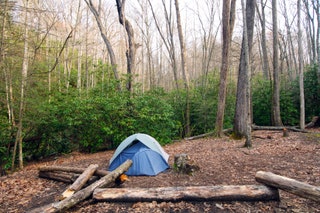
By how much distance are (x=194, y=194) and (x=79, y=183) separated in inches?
87.6

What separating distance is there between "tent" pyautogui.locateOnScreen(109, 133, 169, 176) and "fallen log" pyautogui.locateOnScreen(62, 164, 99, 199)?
95cm

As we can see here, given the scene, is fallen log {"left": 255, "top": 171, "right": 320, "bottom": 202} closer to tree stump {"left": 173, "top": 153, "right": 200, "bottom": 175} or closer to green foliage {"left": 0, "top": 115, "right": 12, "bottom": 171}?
tree stump {"left": 173, "top": 153, "right": 200, "bottom": 175}

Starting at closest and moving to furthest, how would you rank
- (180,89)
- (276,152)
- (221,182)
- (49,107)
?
(221,182), (276,152), (49,107), (180,89)

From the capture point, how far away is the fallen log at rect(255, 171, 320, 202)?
2.81m

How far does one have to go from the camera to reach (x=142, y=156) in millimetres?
5207

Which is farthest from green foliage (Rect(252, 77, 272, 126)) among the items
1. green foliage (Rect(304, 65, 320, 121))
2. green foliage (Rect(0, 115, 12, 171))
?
green foliage (Rect(0, 115, 12, 171))

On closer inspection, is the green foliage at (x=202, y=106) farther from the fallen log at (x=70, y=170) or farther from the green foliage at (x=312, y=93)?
the fallen log at (x=70, y=170)

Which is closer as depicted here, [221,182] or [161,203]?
[161,203]

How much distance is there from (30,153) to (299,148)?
10.6 meters

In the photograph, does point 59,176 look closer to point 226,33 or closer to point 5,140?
point 5,140

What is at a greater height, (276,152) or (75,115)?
(75,115)

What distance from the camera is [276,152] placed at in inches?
238

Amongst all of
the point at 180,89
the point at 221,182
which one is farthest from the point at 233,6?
the point at 221,182

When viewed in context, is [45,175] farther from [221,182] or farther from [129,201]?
[221,182]
